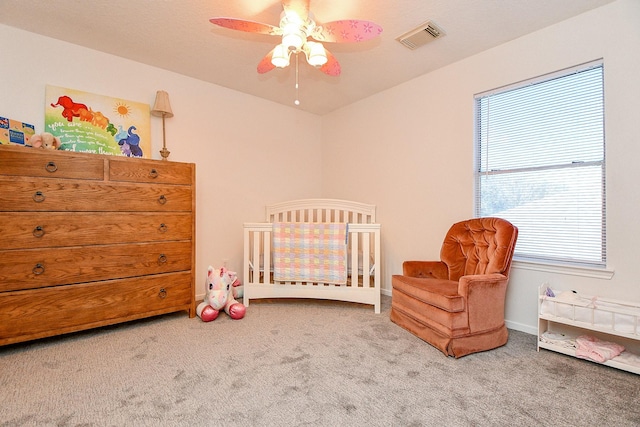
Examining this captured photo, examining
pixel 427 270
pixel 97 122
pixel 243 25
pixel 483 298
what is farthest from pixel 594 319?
pixel 97 122

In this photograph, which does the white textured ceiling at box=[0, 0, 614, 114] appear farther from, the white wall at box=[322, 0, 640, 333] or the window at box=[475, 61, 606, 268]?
the window at box=[475, 61, 606, 268]

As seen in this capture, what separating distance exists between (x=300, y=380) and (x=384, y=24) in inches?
97.7

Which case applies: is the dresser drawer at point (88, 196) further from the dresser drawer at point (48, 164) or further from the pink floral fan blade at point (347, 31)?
the pink floral fan blade at point (347, 31)

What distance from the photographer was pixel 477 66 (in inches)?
105

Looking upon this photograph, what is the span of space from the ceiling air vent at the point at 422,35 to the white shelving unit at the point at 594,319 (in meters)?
2.04

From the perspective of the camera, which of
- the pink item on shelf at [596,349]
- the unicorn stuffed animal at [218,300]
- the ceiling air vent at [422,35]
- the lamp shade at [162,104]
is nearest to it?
the pink item on shelf at [596,349]

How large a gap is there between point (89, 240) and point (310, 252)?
1.75 meters

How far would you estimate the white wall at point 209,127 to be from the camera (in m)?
2.38

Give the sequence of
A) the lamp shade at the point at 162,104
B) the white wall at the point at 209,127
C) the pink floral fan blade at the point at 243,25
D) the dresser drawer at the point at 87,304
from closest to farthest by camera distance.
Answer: the pink floral fan blade at the point at 243,25, the dresser drawer at the point at 87,304, the white wall at the point at 209,127, the lamp shade at the point at 162,104

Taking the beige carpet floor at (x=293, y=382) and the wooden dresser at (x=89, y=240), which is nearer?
the beige carpet floor at (x=293, y=382)

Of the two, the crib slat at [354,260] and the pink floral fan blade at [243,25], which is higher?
the pink floral fan blade at [243,25]

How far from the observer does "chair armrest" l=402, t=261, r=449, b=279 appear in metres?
2.59

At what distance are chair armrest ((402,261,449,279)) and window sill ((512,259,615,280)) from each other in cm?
55

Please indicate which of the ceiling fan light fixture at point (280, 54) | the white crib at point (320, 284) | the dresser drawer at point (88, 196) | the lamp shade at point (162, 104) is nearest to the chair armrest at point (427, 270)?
the white crib at point (320, 284)
